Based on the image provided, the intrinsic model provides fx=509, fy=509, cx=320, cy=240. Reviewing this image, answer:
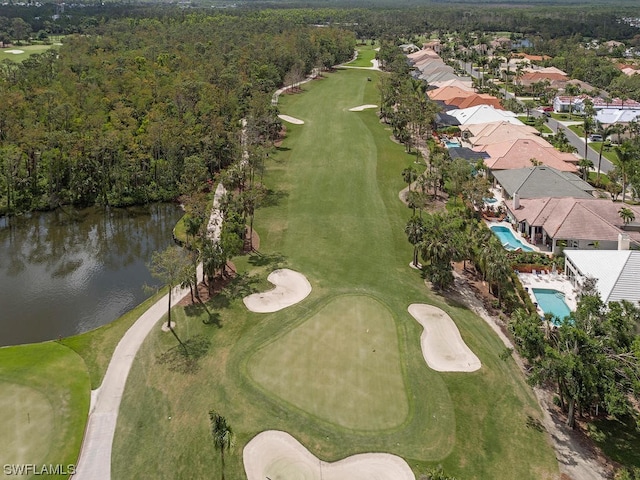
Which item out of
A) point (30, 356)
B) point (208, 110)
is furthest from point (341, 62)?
point (30, 356)

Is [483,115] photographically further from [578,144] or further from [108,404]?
[108,404]

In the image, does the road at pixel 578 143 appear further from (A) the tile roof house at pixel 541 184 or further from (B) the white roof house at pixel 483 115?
(A) the tile roof house at pixel 541 184

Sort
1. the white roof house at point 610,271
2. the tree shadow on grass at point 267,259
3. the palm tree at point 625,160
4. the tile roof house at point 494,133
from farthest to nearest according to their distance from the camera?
the tile roof house at point 494,133 < the palm tree at point 625,160 < the tree shadow on grass at point 267,259 < the white roof house at point 610,271

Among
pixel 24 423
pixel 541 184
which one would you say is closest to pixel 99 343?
pixel 24 423

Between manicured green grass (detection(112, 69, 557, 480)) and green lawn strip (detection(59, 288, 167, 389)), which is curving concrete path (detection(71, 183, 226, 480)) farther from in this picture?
manicured green grass (detection(112, 69, 557, 480))

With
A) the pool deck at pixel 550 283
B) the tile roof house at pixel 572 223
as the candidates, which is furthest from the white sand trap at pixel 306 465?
the tile roof house at pixel 572 223

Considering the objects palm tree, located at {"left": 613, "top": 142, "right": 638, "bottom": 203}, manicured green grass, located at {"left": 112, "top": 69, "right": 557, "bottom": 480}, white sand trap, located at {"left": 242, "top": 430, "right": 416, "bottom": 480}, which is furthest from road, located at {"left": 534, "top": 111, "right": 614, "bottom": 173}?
white sand trap, located at {"left": 242, "top": 430, "right": 416, "bottom": 480}
